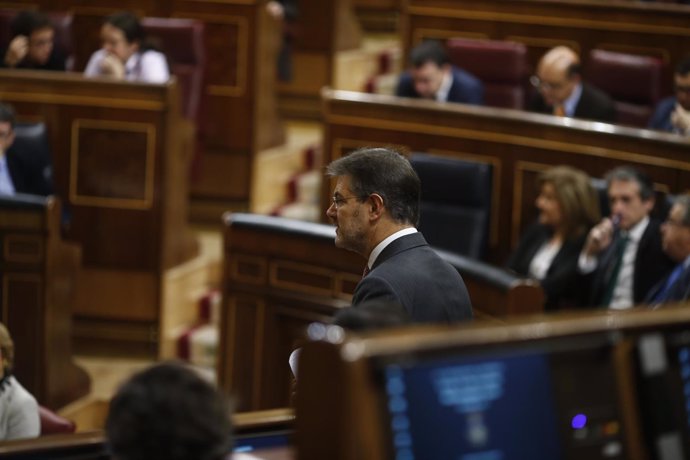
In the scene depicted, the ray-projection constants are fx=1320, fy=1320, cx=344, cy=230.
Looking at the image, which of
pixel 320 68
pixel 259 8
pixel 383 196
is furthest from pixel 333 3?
pixel 383 196

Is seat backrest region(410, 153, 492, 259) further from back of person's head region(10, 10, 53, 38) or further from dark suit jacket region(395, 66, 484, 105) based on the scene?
back of person's head region(10, 10, 53, 38)

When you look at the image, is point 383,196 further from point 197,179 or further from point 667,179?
point 197,179

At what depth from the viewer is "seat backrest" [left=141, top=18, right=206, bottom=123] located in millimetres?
5457

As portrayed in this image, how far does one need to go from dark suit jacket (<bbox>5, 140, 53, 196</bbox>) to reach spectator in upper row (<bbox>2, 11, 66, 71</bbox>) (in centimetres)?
80

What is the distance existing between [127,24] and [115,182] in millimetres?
689

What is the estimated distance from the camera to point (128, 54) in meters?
5.20

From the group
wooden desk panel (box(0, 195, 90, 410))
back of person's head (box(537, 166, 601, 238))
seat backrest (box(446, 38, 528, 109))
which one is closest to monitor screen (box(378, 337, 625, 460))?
back of person's head (box(537, 166, 601, 238))

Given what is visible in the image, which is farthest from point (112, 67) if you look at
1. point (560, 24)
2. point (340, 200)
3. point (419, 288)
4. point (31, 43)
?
point (419, 288)

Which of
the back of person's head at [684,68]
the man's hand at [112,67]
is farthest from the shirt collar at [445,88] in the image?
the man's hand at [112,67]

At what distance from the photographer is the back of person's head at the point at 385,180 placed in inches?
90.5

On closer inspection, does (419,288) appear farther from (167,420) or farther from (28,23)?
(28,23)

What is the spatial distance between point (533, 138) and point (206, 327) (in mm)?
1497

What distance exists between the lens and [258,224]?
4207 mm

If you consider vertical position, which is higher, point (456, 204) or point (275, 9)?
point (275, 9)
